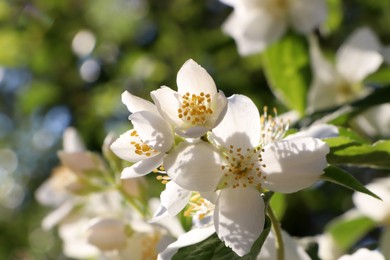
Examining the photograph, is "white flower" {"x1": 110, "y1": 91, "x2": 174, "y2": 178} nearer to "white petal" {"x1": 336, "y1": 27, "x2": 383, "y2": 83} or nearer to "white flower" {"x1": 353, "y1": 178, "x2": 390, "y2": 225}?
"white flower" {"x1": 353, "y1": 178, "x2": 390, "y2": 225}

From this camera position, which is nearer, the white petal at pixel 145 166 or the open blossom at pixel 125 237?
the white petal at pixel 145 166

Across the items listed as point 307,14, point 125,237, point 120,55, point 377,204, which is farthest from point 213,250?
point 120,55

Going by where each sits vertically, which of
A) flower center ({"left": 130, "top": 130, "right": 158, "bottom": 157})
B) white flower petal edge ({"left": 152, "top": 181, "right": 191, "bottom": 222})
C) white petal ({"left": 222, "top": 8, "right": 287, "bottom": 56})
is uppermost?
flower center ({"left": 130, "top": 130, "right": 158, "bottom": 157})

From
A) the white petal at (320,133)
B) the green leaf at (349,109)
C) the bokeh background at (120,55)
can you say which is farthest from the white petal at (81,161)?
the bokeh background at (120,55)

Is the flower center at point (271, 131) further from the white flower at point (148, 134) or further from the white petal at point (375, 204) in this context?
the white petal at point (375, 204)

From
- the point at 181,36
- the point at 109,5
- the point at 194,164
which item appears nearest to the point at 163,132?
the point at 194,164

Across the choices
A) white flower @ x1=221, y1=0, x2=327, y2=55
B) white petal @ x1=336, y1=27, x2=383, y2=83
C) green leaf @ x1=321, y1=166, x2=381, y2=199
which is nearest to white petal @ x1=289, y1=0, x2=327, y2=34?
white flower @ x1=221, y1=0, x2=327, y2=55

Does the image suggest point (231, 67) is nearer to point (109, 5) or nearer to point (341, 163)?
point (109, 5)

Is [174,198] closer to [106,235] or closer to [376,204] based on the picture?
[106,235]
